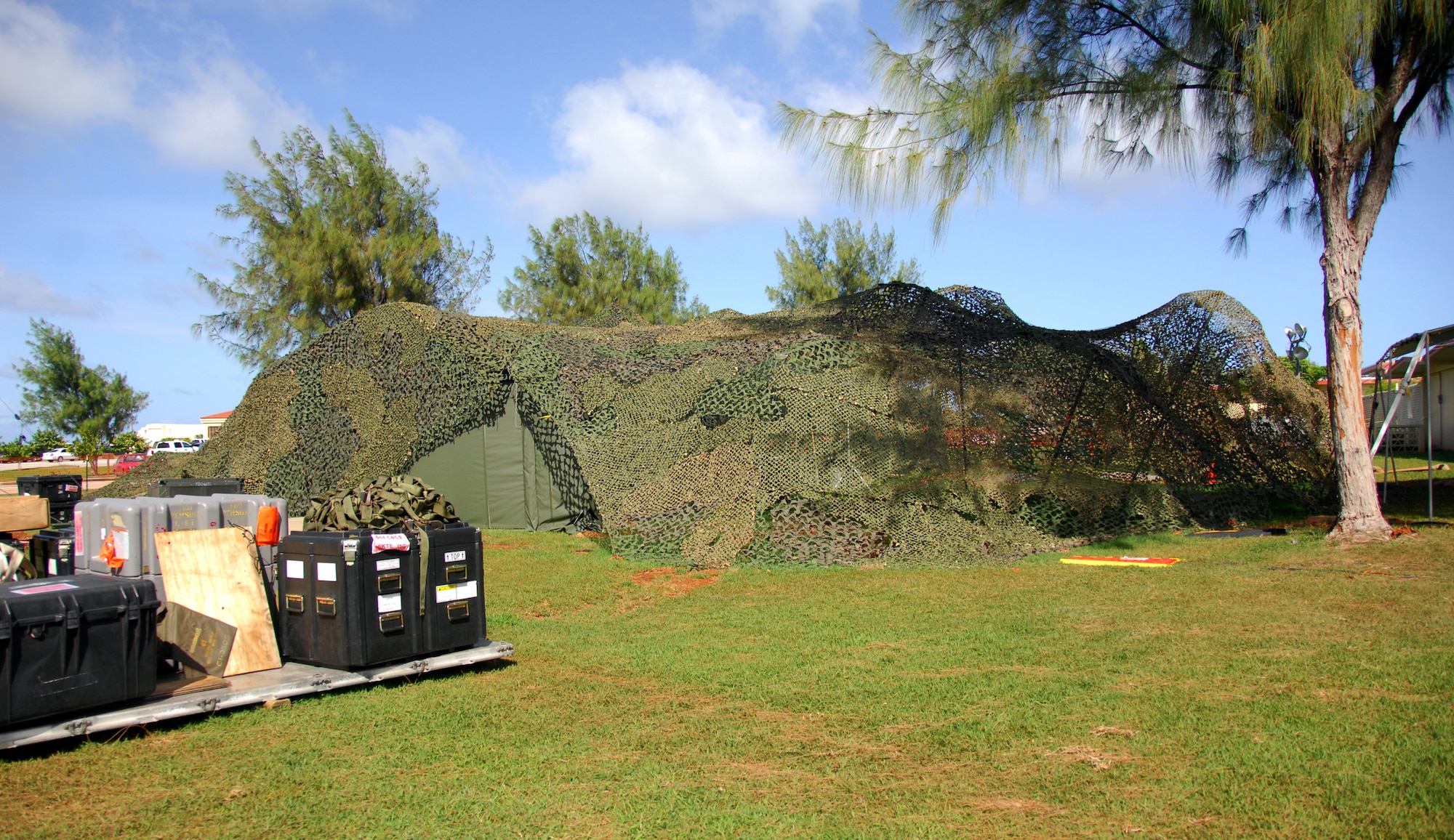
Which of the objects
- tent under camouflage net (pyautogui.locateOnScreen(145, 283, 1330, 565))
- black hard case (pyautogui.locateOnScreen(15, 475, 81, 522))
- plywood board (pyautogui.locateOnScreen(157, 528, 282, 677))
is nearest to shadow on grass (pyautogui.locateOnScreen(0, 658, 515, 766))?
plywood board (pyautogui.locateOnScreen(157, 528, 282, 677))

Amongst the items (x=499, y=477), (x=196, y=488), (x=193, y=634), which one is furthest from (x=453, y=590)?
(x=499, y=477)

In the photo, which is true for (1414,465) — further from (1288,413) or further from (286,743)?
(286,743)

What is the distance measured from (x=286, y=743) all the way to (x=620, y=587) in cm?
454

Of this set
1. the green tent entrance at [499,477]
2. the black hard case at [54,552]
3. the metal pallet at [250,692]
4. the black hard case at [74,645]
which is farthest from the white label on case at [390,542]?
the green tent entrance at [499,477]

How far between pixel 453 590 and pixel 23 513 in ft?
12.1

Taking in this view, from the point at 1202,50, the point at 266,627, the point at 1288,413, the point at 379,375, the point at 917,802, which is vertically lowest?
the point at 917,802

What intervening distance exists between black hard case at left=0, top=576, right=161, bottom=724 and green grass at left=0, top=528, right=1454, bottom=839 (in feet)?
0.86

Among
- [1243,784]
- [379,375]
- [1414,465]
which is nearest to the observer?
[1243,784]

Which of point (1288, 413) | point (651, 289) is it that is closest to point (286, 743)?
point (1288, 413)

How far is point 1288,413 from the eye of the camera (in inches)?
501

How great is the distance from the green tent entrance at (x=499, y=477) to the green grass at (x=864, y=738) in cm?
616

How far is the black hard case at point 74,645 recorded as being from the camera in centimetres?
415

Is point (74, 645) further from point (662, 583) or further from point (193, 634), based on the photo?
point (662, 583)

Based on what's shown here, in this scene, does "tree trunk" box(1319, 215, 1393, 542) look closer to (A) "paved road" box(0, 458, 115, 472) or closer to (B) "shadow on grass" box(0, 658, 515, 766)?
(B) "shadow on grass" box(0, 658, 515, 766)
